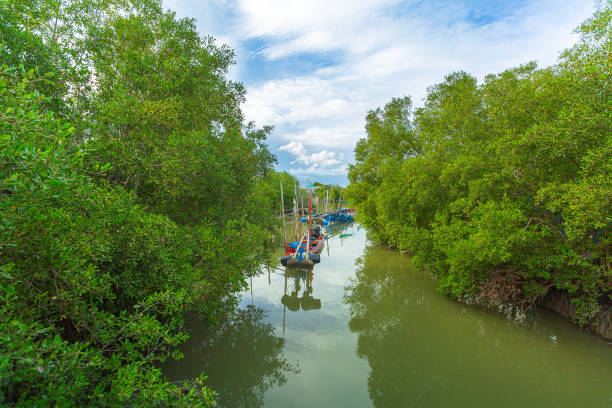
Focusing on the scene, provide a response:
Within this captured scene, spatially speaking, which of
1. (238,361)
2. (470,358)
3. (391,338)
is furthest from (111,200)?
(470,358)

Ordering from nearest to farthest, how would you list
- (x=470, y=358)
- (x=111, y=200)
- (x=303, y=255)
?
(x=111, y=200) → (x=470, y=358) → (x=303, y=255)

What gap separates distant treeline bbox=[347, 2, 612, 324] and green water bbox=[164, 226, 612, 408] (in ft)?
4.60

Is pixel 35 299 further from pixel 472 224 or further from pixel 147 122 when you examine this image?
pixel 472 224

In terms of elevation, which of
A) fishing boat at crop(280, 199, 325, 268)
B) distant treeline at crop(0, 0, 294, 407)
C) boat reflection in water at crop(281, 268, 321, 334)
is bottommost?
boat reflection in water at crop(281, 268, 321, 334)

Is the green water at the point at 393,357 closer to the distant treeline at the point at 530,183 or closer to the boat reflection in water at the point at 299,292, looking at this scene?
the boat reflection in water at the point at 299,292

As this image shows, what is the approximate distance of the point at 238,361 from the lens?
8.68 meters

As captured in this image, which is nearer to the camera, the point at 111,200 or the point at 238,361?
the point at 111,200

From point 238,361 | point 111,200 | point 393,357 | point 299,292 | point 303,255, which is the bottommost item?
point 393,357

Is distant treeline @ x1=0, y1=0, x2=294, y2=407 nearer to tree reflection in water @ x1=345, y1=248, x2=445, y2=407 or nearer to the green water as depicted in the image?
the green water

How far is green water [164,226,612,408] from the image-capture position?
7.25 meters

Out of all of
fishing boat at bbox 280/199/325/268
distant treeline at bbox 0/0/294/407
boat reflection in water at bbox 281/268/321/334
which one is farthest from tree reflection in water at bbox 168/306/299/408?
fishing boat at bbox 280/199/325/268

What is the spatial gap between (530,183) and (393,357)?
742cm

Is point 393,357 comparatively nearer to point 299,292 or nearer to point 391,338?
point 391,338

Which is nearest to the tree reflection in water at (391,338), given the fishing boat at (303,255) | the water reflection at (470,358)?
the water reflection at (470,358)
